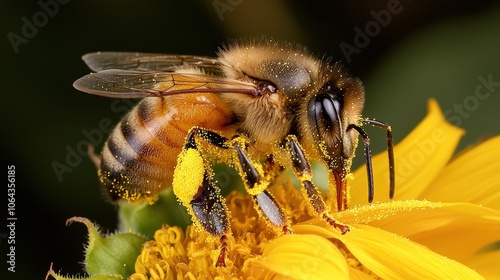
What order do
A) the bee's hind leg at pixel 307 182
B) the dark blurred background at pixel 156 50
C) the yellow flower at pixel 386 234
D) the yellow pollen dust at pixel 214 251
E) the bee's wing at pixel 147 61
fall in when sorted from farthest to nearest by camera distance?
the dark blurred background at pixel 156 50, the bee's wing at pixel 147 61, the yellow pollen dust at pixel 214 251, the bee's hind leg at pixel 307 182, the yellow flower at pixel 386 234

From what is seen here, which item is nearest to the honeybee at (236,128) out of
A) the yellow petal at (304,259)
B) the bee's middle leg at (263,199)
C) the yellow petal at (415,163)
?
the bee's middle leg at (263,199)

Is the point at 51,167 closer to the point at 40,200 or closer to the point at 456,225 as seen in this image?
the point at 40,200

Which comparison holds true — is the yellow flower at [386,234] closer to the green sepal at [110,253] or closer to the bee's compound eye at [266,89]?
the green sepal at [110,253]

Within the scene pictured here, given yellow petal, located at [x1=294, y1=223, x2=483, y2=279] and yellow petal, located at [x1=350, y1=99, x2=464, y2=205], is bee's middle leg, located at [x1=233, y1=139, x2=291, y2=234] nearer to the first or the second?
yellow petal, located at [x1=294, y1=223, x2=483, y2=279]

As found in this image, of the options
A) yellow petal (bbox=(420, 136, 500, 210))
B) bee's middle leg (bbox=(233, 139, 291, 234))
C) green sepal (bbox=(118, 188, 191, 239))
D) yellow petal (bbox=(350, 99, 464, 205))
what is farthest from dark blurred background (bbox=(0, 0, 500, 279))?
bee's middle leg (bbox=(233, 139, 291, 234))

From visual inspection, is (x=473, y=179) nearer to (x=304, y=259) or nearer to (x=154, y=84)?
(x=304, y=259)

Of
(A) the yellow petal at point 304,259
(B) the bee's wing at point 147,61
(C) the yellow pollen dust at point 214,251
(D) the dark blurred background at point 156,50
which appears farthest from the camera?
(D) the dark blurred background at point 156,50

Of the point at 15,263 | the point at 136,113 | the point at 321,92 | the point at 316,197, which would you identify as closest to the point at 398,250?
the point at 316,197
